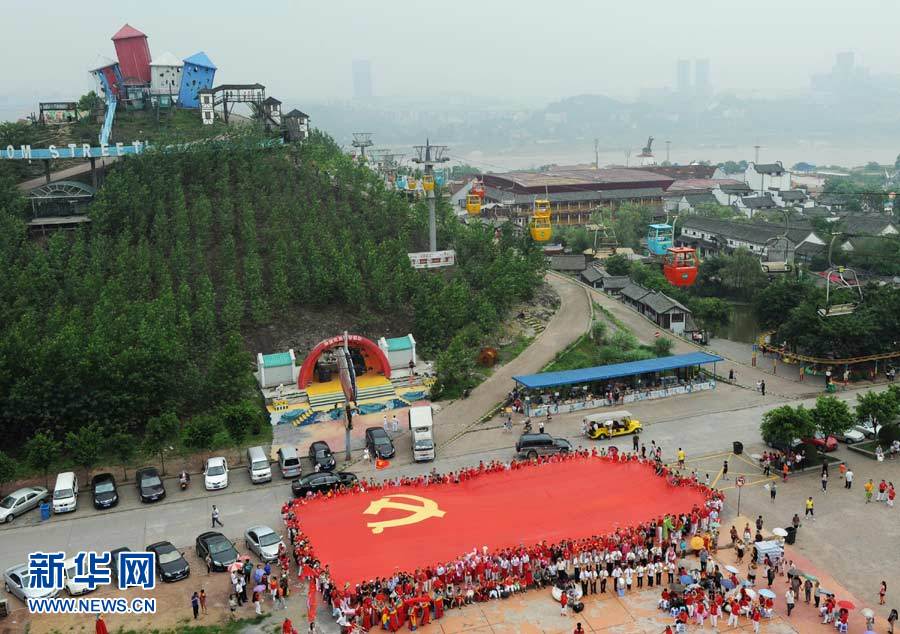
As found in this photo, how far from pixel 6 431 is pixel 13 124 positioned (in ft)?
130

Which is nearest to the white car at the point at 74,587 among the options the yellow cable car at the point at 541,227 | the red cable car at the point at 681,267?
the red cable car at the point at 681,267

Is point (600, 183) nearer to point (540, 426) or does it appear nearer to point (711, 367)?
point (711, 367)

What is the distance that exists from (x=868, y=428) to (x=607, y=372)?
445 inches

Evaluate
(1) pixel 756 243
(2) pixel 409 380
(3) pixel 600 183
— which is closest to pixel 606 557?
(2) pixel 409 380

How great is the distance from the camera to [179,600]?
2405cm

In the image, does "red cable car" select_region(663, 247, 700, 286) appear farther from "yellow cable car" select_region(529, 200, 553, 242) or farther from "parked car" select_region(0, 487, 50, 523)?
"parked car" select_region(0, 487, 50, 523)

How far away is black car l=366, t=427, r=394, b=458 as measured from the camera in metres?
34.5

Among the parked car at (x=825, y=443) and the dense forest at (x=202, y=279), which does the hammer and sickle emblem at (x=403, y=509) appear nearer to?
the dense forest at (x=202, y=279)

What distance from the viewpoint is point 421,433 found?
114 feet

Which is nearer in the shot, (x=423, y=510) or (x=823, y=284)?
(x=423, y=510)

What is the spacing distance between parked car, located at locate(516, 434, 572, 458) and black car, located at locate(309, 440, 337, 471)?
7485mm

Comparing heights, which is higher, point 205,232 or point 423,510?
point 205,232

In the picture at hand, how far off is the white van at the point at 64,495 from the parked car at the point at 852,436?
97.8ft

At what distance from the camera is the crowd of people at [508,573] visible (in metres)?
22.9
